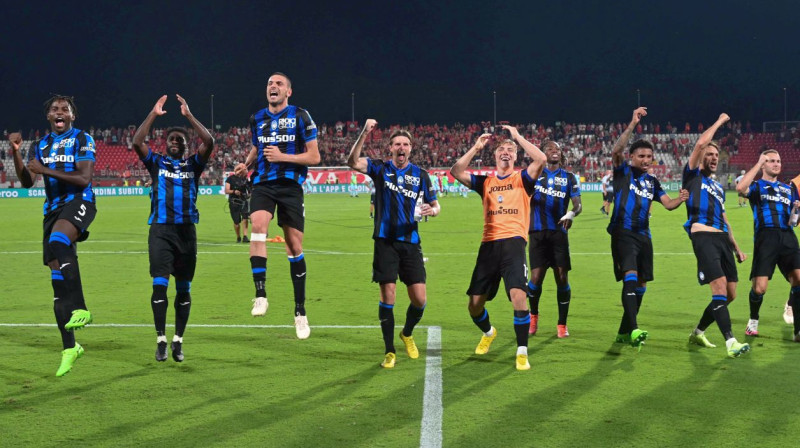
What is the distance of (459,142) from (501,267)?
223 ft

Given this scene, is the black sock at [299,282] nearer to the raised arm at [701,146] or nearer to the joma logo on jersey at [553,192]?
the joma logo on jersey at [553,192]

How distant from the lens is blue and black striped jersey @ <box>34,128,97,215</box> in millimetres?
7520

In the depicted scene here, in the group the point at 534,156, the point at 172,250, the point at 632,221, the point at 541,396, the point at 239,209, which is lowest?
the point at 541,396

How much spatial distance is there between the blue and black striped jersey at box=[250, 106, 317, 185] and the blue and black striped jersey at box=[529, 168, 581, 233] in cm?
277

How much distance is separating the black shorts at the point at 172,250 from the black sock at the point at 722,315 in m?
5.35

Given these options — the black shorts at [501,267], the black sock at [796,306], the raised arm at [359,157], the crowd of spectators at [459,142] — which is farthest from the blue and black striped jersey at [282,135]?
the crowd of spectators at [459,142]

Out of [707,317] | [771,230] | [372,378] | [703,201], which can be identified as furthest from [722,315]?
[372,378]

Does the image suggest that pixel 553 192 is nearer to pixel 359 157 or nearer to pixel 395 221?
pixel 395 221

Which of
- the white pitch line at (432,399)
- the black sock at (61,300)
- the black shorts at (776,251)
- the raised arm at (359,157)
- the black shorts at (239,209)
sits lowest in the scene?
the white pitch line at (432,399)

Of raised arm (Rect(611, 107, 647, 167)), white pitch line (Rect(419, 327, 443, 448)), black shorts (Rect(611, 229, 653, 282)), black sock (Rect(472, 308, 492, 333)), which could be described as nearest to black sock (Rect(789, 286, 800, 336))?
black shorts (Rect(611, 229, 653, 282))

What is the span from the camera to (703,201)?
8430 millimetres

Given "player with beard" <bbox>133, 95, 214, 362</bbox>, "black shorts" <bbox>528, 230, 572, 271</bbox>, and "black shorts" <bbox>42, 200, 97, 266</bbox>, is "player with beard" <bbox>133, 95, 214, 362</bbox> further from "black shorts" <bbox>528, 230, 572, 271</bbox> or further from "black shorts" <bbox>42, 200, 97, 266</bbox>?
"black shorts" <bbox>528, 230, 572, 271</bbox>

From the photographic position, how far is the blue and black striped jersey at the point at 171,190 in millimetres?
7793

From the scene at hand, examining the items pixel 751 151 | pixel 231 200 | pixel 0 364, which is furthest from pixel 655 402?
pixel 751 151
